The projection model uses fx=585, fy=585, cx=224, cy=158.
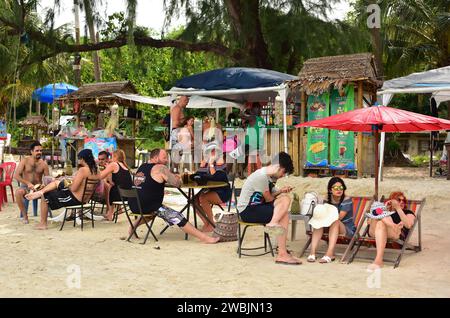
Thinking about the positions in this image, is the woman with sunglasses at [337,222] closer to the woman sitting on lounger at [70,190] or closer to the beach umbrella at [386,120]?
the beach umbrella at [386,120]

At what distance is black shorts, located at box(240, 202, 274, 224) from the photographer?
19.6ft

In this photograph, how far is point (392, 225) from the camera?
571cm

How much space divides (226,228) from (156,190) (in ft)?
3.14

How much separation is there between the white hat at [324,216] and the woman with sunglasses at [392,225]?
416mm

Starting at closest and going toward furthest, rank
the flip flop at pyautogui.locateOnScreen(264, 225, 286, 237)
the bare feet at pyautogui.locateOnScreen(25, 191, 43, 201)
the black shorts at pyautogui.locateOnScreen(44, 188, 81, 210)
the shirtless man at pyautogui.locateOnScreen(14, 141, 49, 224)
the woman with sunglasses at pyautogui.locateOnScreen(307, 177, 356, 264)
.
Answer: the flip flop at pyautogui.locateOnScreen(264, 225, 286, 237)
the woman with sunglasses at pyautogui.locateOnScreen(307, 177, 356, 264)
the black shorts at pyautogui.locateOnScreen(44, 188, 81, 210)
the bare feet at pyautogui.locateOnScreen(25, 191, 43, 201)
the shirtless man at pyautogui.locateOnScreen(14, 141, 49, 224)

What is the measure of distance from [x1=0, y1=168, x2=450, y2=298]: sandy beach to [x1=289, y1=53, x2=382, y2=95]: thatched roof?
4.17 meters

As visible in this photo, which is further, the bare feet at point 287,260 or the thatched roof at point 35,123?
the thatched roof at point 35,123

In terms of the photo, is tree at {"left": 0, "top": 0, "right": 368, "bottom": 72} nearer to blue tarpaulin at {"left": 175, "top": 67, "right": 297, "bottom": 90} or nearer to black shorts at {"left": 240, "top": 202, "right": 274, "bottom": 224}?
blue tarpaulin at {"left": 175, "top": 67, "right": 297, "bottom": 90}

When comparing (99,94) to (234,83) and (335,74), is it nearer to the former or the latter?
(234,83)

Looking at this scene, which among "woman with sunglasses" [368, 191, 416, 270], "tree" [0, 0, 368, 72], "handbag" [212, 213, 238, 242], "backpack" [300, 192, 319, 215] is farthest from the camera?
"tree" [0, 0, 368, 72]

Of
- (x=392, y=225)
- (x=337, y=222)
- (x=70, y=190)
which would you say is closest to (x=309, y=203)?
(x=337, y=222)

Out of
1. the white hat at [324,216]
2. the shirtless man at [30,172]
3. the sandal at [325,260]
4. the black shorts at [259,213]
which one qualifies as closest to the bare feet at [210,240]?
the black shorts at [259,213]

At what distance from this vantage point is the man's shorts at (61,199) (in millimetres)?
7672

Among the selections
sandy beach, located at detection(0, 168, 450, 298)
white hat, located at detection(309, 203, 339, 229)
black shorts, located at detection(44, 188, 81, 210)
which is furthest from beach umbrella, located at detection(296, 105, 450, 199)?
black shorts, located at detection(44, 188, 81, 210)
